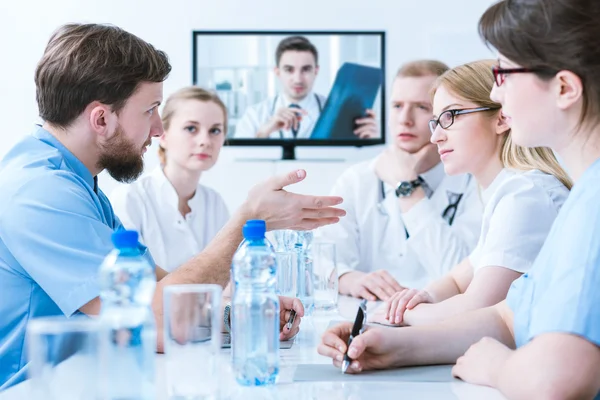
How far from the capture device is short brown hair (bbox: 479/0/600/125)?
1.17 m

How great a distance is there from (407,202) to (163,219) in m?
1.08

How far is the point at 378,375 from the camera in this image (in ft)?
4.32

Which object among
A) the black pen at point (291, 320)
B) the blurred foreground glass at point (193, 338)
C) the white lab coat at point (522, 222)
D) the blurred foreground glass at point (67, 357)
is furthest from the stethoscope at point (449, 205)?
the blurred foreground glass at point (67, 357)

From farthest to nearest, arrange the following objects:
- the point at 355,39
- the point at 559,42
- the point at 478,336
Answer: the point at 355,39
the point at 478,336
the point at 559,42

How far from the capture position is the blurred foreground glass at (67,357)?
0.88 metres

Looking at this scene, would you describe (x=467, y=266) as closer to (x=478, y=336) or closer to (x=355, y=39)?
(x=478, y=336)

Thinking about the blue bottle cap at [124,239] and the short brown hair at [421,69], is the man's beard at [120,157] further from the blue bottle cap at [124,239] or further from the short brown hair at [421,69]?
the short brown hair at [421,69]

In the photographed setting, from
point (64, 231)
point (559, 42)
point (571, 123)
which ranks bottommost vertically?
point (64, 231)

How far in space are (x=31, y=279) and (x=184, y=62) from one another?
132 inches

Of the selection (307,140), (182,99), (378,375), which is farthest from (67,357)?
(307,140)


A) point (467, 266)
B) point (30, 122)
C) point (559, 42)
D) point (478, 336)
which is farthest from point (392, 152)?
point (30, 122)

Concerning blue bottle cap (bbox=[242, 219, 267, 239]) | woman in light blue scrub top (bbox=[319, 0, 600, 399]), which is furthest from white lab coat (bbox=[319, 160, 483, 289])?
blue bottle cap (bbox=[242, 219, 267, 239])

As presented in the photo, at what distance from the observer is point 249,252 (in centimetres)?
124

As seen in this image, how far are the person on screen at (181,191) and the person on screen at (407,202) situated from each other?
65 cm
